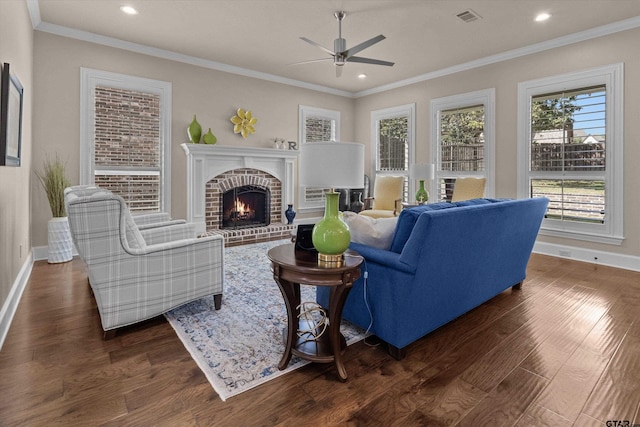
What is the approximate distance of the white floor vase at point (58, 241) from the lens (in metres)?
4.02

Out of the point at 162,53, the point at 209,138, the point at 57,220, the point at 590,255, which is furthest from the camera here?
the point at 209,138

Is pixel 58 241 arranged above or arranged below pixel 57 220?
below

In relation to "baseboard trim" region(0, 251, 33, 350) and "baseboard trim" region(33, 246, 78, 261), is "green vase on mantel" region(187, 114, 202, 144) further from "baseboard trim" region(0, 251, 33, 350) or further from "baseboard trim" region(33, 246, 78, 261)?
"baseboard trim" region(0, 251, 33, 350)

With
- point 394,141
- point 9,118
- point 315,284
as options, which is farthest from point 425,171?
point 9,118

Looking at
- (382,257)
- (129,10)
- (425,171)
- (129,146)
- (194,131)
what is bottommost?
(382,257)

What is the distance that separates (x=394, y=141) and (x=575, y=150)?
9.89 feet

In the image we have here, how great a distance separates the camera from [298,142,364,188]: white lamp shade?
179 cm

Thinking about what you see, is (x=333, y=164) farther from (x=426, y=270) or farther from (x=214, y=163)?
(x=214, y=163)

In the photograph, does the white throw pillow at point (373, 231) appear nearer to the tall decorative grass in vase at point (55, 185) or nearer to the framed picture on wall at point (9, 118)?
the framed picture on wall at point (9, 118)

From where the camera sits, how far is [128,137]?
15.7 ft

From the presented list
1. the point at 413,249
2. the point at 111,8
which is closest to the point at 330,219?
the point at 413,249

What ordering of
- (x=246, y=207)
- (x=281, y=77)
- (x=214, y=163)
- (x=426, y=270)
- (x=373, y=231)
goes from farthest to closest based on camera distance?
1. (x=281, y=77)
2. (x=246, y=207)
3. (x=214, y=163)
4. (x=373, y=231)
5. (x=426, y=270)

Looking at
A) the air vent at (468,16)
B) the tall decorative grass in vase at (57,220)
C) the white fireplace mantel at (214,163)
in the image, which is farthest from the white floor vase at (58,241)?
the air vent at (468,16)

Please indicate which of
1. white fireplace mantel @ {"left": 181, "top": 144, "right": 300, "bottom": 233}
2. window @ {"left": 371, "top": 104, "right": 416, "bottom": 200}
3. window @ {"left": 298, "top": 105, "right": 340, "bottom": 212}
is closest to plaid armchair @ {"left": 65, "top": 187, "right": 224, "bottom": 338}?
white fireplace mantel @ {"left": 181, "top": 144, "right": 300, "bottom": 233}
